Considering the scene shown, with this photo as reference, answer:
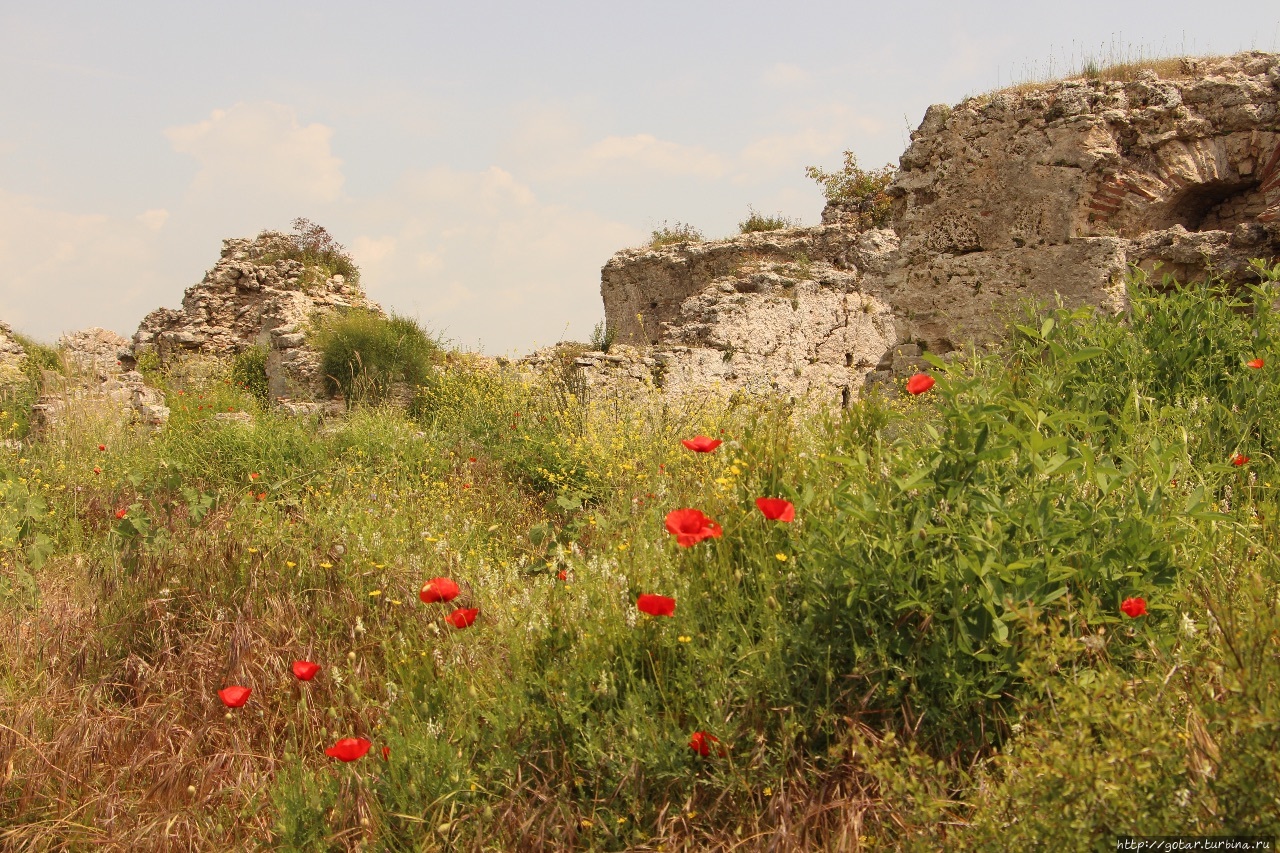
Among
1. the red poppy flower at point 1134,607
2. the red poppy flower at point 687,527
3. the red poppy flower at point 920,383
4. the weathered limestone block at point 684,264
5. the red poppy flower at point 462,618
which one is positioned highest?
the weathered limestone block at point 684,264

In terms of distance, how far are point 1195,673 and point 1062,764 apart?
2.49ft

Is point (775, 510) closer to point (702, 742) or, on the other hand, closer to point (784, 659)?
point (784, 659)

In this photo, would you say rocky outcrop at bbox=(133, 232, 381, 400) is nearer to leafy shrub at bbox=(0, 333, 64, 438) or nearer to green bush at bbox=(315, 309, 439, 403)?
leafy shrub at bbox=(0, 333, 64, 438)

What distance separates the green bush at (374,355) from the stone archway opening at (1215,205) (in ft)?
29.9

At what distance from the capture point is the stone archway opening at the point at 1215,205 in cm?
653

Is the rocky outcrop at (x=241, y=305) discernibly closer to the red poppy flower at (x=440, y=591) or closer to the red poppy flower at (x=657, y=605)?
the red poppy flower at (x=440, y=591)

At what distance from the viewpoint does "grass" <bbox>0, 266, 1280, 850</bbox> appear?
75.6 inches

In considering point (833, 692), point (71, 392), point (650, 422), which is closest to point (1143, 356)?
point (833, 692)

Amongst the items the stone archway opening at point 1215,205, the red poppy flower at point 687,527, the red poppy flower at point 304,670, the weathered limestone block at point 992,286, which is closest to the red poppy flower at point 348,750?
the red poppy flower at point 304,670

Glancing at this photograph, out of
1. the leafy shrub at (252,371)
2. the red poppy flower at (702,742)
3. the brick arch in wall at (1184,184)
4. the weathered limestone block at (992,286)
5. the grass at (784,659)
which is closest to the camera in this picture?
the grass at (784,659)

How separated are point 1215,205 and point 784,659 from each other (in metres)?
6.51

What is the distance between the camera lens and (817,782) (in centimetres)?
224

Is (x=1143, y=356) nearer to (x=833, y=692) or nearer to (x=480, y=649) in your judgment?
(x=833, y=692)

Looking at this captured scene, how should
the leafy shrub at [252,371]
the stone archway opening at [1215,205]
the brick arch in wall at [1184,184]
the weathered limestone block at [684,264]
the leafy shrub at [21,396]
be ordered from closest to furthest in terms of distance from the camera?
the brick arch in wall at [1184,184] < the stone archway opening at [1215,205] < the leafy shrub at [21,396] < the weathered limestone block at [684,264] < the leafy shrub at [252,371]
